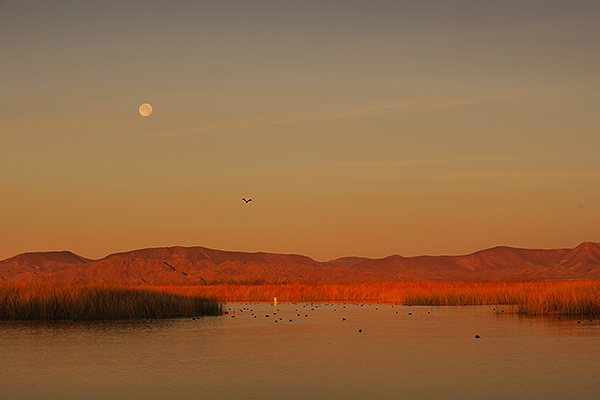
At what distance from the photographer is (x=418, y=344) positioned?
21781mm

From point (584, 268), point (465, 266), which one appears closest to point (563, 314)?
point (584, 268)

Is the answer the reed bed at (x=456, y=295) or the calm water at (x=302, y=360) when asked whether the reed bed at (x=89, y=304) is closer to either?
the calm water at (x=302, y=360)

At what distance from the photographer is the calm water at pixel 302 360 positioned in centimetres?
1442

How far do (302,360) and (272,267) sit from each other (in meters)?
131

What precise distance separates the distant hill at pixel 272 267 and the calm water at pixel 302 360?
99.1 meters

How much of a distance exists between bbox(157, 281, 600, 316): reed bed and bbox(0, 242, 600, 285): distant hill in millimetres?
73928

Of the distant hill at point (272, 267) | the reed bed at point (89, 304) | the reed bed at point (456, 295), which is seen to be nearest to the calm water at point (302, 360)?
the reed bed at point (89, 304)

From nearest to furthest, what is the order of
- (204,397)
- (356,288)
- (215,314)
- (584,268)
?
(204,397) < (215,314) < (356,288) < (584,268)

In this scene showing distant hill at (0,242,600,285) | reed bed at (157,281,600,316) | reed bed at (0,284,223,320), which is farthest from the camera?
distant hill at (0,242,600,285)

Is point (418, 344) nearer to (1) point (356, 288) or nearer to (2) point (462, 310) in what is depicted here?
(2) point (462, 310)

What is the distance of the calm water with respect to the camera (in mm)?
14422

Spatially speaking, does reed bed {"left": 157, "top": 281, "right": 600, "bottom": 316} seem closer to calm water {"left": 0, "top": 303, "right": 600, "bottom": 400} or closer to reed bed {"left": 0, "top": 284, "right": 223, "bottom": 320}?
calm water {"left": 0, "top": 303, "right": 600, "bottom": 400}

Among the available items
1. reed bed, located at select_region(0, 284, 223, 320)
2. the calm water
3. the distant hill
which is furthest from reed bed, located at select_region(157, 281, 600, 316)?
the distant hill

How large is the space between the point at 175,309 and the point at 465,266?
148141 millimetres
